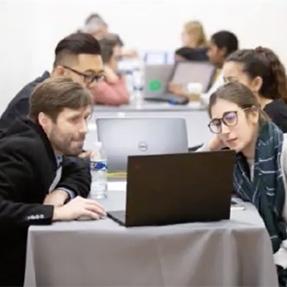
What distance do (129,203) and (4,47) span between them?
264 cm

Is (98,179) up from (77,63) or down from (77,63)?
down

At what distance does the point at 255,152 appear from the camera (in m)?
2.46

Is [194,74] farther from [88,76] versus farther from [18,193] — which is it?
[18,193]

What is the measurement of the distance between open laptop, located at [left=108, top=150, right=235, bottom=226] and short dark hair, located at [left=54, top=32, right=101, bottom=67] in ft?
4.09

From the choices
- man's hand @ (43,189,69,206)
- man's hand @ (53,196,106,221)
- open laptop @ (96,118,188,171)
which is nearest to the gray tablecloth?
man's hand @ (53,196,106,221)

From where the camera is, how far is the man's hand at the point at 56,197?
2.25 meters

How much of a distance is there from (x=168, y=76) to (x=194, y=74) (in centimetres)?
22

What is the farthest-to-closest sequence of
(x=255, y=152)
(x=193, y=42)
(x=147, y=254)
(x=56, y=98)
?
(x=193, y=42) → (x=255, y=152) → (x=56, y=98) → (x=147, y=254)

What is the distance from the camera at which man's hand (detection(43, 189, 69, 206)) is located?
7.37 ft

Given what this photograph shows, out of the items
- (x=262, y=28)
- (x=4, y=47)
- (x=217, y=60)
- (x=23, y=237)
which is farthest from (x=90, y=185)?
(x=262, y=28)

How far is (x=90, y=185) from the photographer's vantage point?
2.52m

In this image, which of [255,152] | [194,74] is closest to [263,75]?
[255,152]

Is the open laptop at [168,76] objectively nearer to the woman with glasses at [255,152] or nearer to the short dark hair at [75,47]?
the short dark hair at [75,47]

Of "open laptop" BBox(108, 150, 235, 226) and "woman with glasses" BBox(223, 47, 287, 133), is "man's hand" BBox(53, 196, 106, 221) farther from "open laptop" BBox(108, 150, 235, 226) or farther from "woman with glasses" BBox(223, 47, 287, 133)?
"woman with glasses" BBox(223, 47, 287, 133)
